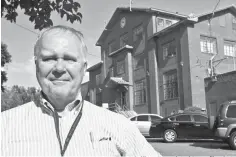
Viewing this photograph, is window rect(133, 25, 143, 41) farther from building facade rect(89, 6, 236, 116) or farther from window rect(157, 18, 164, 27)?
window rect(157, 18, 164, 27)

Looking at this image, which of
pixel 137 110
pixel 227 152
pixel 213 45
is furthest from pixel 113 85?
pixel 227 152

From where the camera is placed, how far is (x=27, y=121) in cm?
213

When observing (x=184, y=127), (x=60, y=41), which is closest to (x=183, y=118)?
(x=184, y=127)

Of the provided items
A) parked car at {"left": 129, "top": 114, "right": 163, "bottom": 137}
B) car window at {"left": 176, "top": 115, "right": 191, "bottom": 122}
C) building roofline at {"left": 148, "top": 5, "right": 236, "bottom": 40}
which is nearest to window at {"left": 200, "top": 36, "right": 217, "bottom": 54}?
building roofline at {"left": 148, "top": 5, "right": 236, "bottom": 40}

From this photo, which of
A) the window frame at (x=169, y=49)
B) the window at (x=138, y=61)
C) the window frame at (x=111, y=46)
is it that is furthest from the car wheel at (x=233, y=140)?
the window frame at (x=111, y=46)

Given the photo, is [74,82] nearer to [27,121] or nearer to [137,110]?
[27,121]

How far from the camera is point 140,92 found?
95.1 ft

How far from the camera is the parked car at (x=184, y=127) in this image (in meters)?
14.2

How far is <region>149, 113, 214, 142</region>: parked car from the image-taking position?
14.2m

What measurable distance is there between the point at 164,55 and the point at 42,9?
874 inches

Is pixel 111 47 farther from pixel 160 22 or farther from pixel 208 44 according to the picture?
pixel 208 44

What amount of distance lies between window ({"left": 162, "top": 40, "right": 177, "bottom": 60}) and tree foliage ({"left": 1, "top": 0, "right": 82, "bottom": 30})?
68.1 ft

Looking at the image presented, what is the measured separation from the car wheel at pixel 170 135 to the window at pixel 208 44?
11.3m

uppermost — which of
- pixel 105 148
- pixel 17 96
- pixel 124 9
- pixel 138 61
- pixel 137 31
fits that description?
pixel 124 9
